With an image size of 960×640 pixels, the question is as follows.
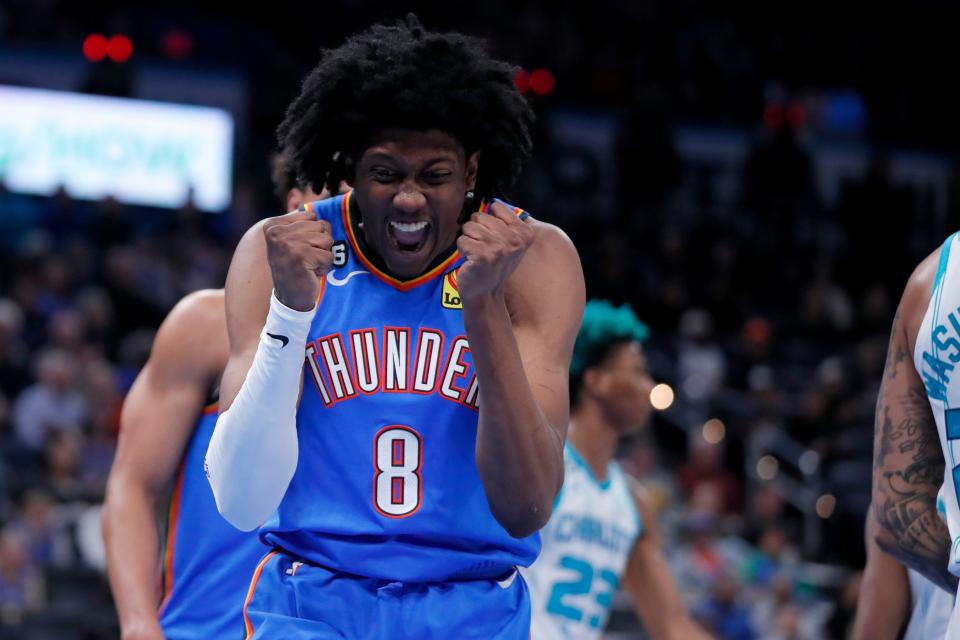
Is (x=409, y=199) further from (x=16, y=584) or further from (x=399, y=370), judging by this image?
(x=16, y=584)

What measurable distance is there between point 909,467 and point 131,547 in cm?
217

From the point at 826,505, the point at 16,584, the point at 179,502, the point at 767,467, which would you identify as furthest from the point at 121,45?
the point at 179,502

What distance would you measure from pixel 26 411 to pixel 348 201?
23.7 feet

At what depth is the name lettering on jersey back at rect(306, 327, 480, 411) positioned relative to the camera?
308 cm

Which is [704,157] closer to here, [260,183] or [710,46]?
[710,46]

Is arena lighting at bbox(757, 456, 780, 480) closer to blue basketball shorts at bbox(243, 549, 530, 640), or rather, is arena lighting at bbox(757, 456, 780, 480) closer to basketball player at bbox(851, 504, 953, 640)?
basketball player at bbox(851, 504, 953, 640)

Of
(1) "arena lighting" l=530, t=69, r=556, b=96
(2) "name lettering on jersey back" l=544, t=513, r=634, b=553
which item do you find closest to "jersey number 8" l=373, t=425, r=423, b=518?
(2) "name lettering on jersey back" l=544, t=513, r=634, b=553

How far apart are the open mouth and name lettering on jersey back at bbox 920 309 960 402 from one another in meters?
1.08

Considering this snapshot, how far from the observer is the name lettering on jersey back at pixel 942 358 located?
2814 mm

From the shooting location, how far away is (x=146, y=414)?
161 inches

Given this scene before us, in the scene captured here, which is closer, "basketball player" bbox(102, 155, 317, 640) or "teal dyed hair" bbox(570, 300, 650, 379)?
"basketball player" bbox(102, 155, 317, 640)

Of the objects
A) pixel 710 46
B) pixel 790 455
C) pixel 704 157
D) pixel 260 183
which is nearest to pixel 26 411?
pixel 260 183

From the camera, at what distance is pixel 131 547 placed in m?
4.03

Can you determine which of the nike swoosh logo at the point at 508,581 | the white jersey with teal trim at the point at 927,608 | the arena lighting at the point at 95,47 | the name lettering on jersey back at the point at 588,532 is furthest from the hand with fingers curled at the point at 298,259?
the arena lighting at the point at 95,47
